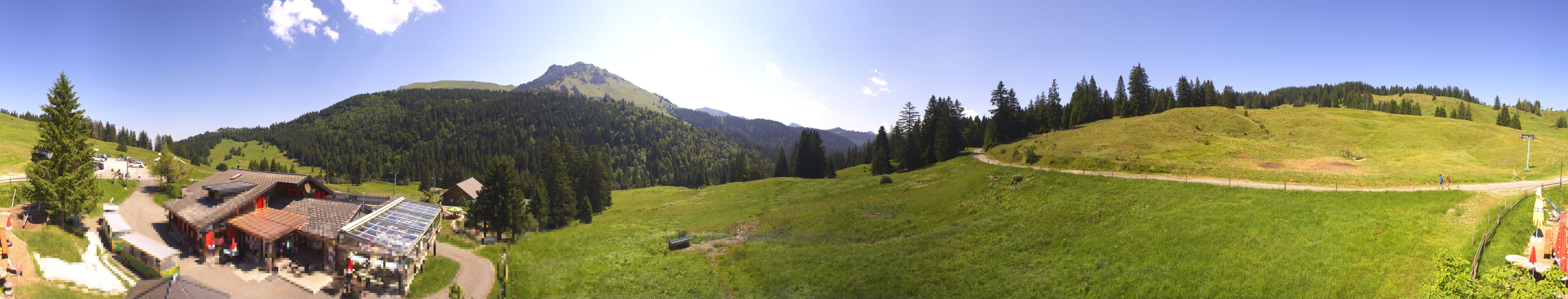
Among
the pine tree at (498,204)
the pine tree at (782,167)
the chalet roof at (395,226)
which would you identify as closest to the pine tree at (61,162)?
the chalet roof at (395,226)

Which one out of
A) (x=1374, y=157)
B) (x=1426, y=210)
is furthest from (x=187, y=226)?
(x=1374, y=157)

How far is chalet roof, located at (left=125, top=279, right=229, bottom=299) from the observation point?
60.4 ft

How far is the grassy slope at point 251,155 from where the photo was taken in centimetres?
13312

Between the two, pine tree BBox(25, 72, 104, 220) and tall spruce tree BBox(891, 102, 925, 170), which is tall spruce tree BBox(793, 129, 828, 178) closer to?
tall spruce tree BBox(891, 102, 925, 170)

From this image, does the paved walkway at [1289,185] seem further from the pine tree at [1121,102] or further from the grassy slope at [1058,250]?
the pine tree at [1121,102]

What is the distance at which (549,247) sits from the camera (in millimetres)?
22734

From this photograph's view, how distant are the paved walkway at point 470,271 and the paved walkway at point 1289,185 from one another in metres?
35.4

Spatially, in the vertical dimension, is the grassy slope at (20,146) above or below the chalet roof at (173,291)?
above

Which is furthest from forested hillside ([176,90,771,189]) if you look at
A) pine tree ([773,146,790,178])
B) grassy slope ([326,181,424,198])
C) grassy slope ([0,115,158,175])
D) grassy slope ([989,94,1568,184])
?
grassy slope ([989,94,1568,184])

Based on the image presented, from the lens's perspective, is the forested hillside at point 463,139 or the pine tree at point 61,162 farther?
the forested hillside at point 463,139

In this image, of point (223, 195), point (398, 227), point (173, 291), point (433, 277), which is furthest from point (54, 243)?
point (433, 277)

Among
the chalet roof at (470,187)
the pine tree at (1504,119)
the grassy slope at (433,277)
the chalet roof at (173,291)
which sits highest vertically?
the pine tree at (1504,119)

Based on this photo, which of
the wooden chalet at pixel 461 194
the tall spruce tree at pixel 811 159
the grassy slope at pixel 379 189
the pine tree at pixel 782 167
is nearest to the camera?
the wooden chalet at pixel 461 194

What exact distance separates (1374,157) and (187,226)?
7596 cm
